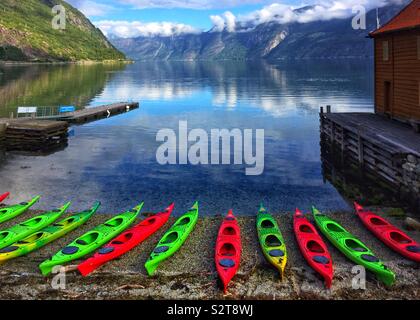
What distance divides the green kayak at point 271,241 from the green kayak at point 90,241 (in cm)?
732

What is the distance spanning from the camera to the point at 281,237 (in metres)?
19.6

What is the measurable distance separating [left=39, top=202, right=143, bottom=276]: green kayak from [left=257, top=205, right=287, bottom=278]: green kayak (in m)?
7.32

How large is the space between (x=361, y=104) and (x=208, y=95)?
3865cm

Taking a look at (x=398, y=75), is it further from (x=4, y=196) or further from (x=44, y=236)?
(x=4, y=196)

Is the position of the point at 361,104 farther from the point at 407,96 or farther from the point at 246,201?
the point at 246,201

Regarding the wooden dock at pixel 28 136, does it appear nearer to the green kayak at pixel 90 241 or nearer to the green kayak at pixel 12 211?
the green kayak at pixel 12 211

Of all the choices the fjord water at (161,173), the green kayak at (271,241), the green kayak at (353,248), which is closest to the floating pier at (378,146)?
the fjord water at (161,173)

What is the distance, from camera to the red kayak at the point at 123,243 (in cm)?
1700

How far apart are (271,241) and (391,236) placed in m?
5.78

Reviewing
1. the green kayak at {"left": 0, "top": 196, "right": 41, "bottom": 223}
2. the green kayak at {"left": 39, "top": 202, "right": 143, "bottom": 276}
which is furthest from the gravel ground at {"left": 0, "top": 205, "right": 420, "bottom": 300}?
the green kayak at {"left": 0, "top": 196, "right": 41, "bottom": 223}

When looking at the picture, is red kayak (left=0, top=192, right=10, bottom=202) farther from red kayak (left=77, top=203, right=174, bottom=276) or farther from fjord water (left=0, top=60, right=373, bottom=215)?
red kayak (left=77, top=203, right=174, bottom=276)

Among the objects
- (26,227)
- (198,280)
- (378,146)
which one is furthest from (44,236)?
(378,146)

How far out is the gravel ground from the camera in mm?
15266

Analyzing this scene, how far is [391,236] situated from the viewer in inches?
769
